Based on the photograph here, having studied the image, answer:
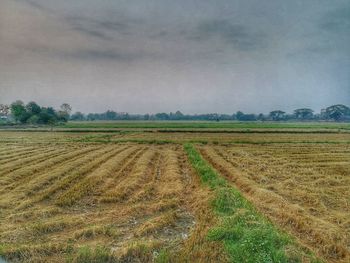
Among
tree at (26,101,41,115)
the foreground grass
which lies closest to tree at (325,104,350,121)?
tree at (26,101,41,115)

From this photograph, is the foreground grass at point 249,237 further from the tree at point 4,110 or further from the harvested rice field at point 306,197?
the tree at point 4,110

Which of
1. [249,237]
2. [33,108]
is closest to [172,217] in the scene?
[249,237]

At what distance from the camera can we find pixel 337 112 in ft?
587

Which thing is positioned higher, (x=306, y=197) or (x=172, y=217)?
(x=172, y=217)

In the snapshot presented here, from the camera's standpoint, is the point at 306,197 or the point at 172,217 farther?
the point at 306,197

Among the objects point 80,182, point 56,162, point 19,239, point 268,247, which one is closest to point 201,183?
point 80,182

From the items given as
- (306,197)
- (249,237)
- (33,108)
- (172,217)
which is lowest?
(306,197)

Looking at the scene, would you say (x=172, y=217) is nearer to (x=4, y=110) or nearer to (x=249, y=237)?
(x=249, y=237)

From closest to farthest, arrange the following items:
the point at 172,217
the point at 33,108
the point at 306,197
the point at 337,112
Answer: the point at 172,217, the point at 306,197, the point at 33,108, the point at 337,112

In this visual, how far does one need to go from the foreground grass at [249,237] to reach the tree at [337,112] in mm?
192410

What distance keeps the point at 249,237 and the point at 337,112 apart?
196881mm

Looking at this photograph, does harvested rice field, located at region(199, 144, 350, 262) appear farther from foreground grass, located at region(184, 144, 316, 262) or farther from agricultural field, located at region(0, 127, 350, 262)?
foreground grass, located at region(184, 144, 316, 262)

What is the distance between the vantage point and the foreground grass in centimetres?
693

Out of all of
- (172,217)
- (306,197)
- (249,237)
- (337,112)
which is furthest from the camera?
(337,112)
